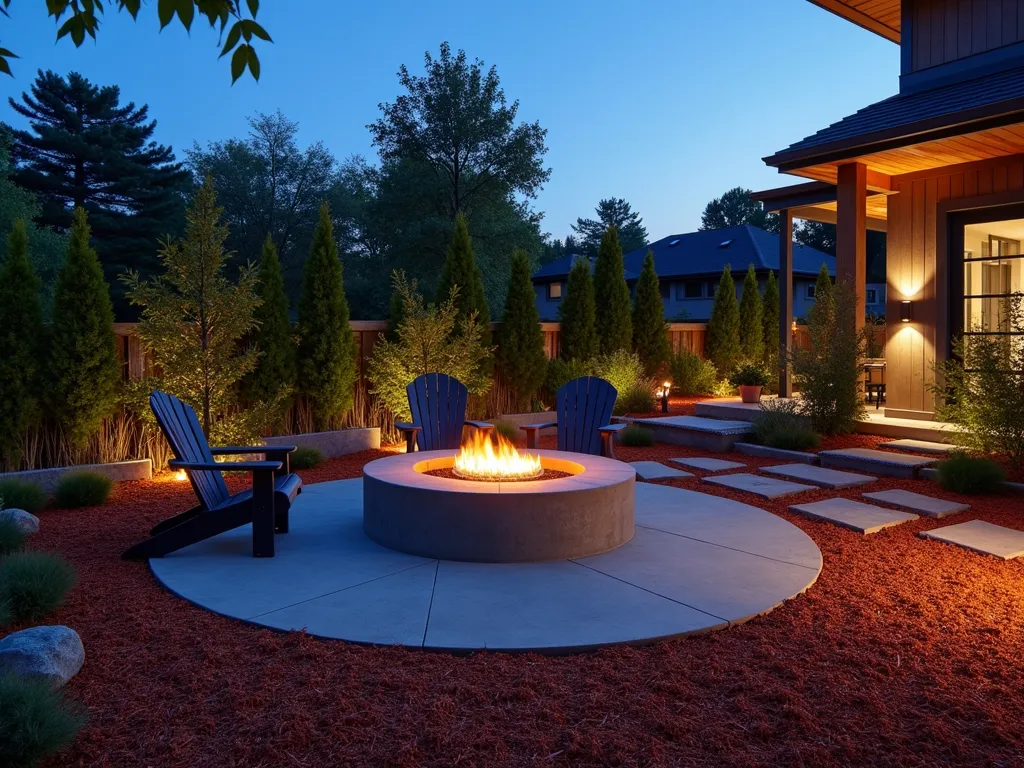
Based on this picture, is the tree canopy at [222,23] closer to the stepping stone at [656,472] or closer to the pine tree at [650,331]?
the stepping stone at [656,472]

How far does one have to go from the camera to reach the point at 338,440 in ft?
24.5

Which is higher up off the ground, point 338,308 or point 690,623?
point 338,308

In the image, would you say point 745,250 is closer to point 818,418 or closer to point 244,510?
point 818,418

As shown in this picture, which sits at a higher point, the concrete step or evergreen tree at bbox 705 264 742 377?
evergreen tree at bbox 705 264 742 377

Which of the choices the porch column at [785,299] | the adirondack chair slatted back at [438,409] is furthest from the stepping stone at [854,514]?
the porch column at [785,299]

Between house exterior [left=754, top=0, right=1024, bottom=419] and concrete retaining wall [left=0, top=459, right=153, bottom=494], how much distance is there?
6948mm

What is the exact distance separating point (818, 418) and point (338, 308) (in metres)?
5.19

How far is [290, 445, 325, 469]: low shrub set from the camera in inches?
254

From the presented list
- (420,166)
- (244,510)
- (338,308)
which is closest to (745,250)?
(420,166)

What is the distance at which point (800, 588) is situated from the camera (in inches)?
124

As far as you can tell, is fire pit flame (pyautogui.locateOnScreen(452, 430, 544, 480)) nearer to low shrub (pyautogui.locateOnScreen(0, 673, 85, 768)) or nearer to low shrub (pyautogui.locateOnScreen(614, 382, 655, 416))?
low shrub (pyautogui.locateOnScreen(0, 673, 85, 768))

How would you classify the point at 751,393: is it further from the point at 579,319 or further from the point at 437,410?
the point at 437,410

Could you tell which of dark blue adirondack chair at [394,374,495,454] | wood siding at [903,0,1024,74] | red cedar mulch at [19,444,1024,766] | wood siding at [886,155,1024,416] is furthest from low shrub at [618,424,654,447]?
wood siding at [903,0,1024,74]

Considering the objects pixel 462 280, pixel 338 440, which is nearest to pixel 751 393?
pixel 462 280
